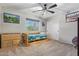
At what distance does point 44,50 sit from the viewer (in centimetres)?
159

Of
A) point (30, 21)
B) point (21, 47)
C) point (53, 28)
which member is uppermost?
point (30, 21)

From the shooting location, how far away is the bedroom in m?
1.48

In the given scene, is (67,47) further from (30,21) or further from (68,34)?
(30,21)

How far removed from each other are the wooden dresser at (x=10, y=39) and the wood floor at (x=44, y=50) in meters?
0.08

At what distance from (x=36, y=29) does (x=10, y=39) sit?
48 cm

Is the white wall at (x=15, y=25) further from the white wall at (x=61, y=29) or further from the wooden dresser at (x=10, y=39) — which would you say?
the white wall at (x=61, y=29)

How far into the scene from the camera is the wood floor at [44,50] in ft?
4.92

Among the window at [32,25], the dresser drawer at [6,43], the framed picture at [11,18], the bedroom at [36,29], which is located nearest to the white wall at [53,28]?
the bedroom at [36,29]

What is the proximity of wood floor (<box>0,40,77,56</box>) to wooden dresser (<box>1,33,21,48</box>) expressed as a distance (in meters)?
0.08

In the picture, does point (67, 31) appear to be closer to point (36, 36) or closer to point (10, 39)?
point (36, 36)

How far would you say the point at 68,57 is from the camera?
1487mm

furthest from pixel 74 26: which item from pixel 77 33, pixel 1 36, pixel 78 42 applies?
pixel 1 36

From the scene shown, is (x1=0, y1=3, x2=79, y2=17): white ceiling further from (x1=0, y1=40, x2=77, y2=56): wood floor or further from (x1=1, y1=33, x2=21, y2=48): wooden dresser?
(x1=0, y1=40, x2=77, y2=56): wood floor

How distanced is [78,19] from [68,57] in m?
0.64
